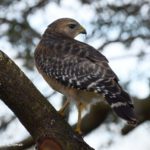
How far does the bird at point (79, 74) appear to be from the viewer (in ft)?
15.1

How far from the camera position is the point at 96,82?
4.81 m

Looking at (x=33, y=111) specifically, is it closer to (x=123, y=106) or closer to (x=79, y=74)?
(x=123, y=106)

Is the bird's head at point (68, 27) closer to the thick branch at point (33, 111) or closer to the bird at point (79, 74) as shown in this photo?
the bird at point (79, 74)

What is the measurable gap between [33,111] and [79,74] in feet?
4.53

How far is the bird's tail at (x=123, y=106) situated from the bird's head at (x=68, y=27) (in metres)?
2.02

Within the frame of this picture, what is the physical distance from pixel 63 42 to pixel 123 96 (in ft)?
5.26

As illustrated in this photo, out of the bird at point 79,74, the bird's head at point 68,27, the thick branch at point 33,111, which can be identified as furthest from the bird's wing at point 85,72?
the bird's head at point 68,27

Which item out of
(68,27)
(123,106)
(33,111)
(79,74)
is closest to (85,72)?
(79,74)

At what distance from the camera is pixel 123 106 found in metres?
4.24

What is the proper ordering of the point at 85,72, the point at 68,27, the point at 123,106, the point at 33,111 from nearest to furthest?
the point at 33,111, the point at 123,106, the point at 85,72, the point at 68,27

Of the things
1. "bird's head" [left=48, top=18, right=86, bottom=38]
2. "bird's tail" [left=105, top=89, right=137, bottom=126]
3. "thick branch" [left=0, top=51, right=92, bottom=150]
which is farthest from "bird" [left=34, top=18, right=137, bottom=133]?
"thick branch" [left=0, top=51, right=92, bottom=150]

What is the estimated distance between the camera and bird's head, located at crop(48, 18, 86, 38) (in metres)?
6.44

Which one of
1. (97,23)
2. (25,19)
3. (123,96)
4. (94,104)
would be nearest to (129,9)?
(97,23)

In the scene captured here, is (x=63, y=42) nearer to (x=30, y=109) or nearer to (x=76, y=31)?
(x=76, y=31)
